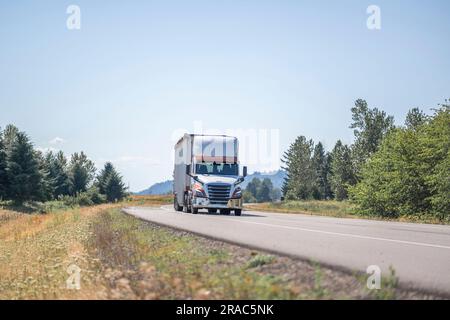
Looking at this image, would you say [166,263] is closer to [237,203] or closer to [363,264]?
[363,264]

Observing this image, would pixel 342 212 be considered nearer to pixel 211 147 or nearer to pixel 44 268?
pixel 211 147

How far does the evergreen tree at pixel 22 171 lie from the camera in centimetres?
6188

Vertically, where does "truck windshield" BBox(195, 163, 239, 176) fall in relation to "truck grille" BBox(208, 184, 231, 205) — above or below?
above

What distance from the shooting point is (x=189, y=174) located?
2822 cm

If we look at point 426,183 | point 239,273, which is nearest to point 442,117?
point 426,183

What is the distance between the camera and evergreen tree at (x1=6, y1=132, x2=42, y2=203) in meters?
61.9

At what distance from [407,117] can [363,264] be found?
10321cm

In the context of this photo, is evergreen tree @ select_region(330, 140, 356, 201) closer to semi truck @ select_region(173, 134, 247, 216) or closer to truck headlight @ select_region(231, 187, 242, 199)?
semi truck @ select_region(173, 134, 247, 216)

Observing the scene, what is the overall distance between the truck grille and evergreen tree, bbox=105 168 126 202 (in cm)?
6685

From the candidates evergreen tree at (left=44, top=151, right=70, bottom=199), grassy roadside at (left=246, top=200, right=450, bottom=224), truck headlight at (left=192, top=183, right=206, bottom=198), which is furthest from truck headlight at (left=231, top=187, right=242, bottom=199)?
evergreen tree at (left=44, top=151, right=70, bottom=199)

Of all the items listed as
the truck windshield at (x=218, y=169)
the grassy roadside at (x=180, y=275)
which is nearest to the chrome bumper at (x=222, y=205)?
the truck windshield at (x=218, y=169)

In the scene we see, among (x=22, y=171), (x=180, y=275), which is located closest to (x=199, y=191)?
(x=180, y=275)

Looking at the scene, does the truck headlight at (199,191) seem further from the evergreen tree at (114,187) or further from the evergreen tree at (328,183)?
the evergreen tree at (328,183)
